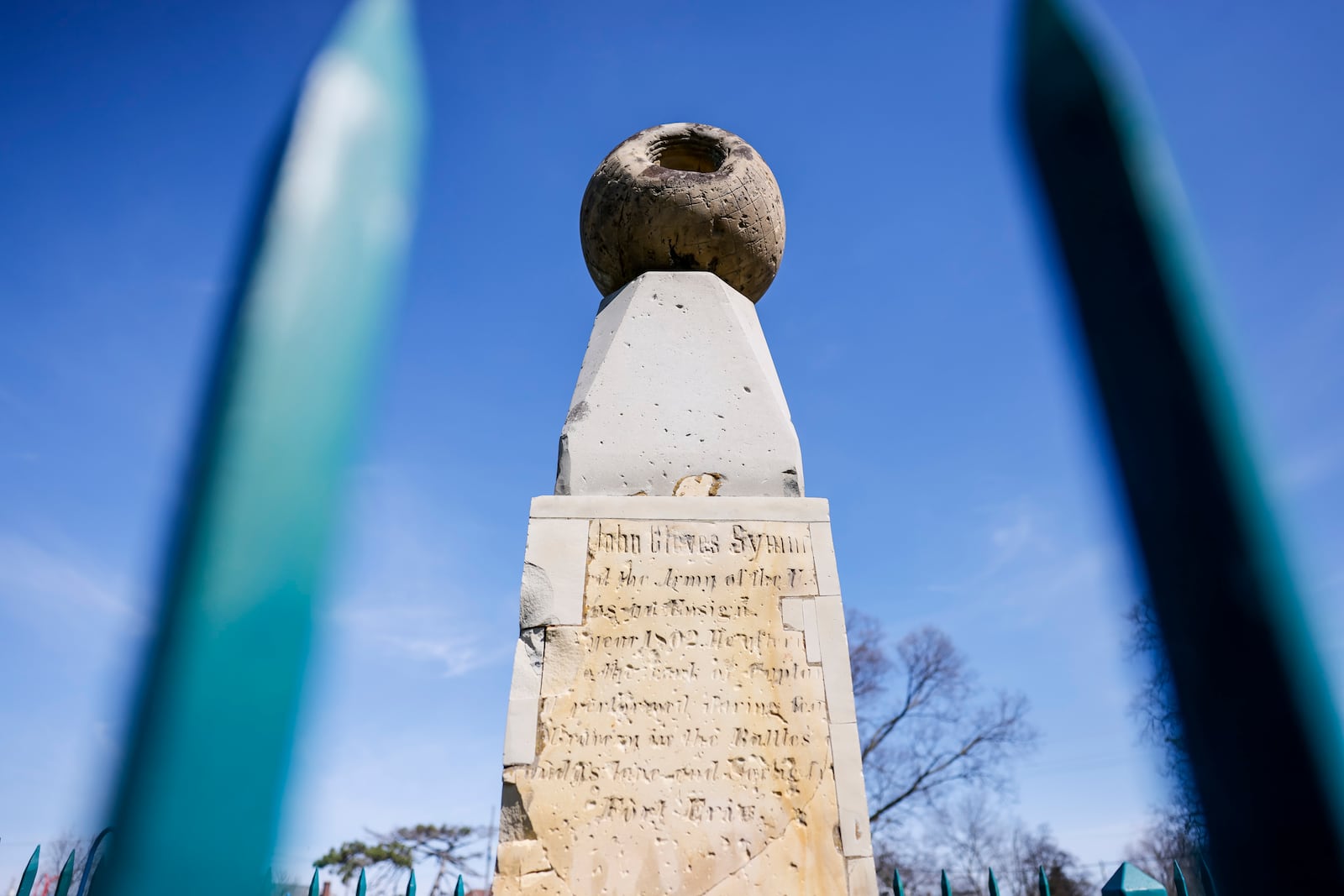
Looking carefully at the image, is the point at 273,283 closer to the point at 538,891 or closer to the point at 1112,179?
the point at 1112,179

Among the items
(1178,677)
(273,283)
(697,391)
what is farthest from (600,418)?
(1178,677)

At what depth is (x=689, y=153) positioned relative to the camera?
395 centimetres

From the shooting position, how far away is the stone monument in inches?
93.0

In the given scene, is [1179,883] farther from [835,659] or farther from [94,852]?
[94,852]

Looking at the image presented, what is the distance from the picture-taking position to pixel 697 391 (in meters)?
3.29

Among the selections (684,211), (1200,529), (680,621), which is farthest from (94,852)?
(684,211)

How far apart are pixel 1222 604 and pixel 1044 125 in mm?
622

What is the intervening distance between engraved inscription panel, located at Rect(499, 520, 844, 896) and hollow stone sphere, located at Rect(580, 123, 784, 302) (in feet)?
4.72

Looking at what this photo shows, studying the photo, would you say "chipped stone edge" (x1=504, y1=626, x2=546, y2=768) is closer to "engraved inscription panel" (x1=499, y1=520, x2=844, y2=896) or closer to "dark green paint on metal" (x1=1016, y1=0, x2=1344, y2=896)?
"engraved inscription panel" (x1=499, y1=520, x2=844, y2=896)

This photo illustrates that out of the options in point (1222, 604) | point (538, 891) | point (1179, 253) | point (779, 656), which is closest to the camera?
point (1222, 604)

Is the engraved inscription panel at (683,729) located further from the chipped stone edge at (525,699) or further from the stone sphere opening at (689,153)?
the stone sphere opening at (689,153)

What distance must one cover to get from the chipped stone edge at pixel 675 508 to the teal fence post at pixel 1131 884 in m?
1.49

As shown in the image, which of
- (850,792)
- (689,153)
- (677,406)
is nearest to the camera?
(850,792)

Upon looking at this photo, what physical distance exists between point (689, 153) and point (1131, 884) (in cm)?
355
